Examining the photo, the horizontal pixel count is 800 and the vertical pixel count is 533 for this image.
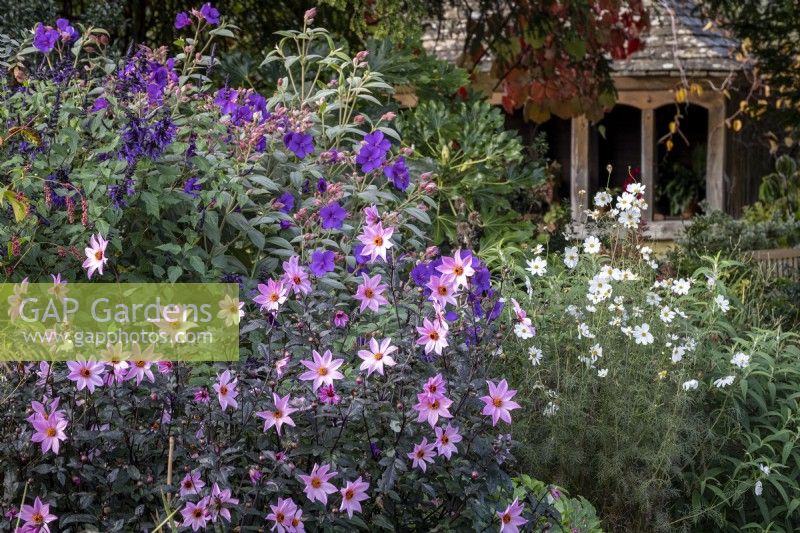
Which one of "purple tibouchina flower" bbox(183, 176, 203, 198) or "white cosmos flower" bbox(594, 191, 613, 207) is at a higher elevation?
"purple tibouchina flower" bbox(183, 176, 203, 198)

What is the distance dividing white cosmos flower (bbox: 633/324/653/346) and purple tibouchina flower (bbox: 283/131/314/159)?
4.74 feet

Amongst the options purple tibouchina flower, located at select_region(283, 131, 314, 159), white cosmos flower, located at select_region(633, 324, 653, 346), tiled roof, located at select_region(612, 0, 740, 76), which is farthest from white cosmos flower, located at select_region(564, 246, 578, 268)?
tiled roof, located at select_region(612, 0, 740, 76)

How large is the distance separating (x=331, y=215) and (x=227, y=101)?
0.96 meters

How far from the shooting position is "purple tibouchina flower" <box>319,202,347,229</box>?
3.57m

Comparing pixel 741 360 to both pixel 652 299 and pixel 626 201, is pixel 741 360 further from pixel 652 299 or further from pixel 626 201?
pixel 626 201

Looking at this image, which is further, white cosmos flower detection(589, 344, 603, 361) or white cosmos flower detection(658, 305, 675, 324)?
white cosmos flower detection(658, 305, 675, 324)

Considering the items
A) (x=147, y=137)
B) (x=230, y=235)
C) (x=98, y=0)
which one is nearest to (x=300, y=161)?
(x=230, y=235)

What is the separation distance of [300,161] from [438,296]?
155 centimetres

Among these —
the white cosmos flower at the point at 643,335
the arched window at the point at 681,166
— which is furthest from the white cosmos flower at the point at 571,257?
the arched window at the point at 681,166

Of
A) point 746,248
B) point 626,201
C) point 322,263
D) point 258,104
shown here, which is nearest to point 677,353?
point 626,201

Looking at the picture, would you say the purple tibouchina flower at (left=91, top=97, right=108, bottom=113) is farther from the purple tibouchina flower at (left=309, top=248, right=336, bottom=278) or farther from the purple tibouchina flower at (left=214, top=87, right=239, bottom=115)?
the purple tibouchina flower at (left=309, top=248, right=336, bottom=278)

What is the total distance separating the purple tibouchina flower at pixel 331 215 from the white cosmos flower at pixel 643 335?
139cm

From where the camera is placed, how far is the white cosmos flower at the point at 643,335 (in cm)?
433

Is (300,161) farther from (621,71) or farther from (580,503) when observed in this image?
(621,71)
